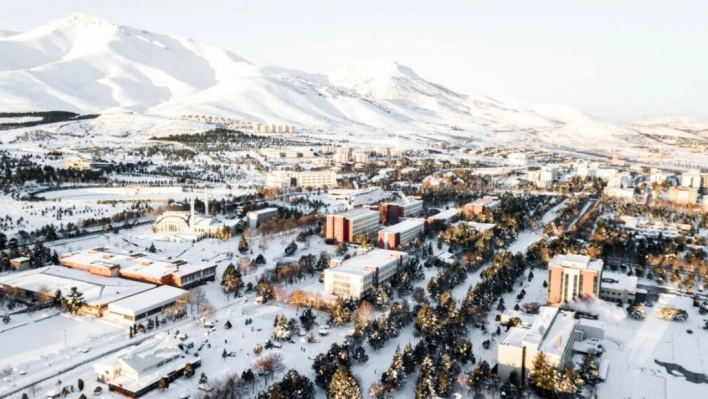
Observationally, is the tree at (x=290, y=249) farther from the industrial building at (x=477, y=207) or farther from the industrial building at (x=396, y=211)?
the industrial building at (x=477, y=207)

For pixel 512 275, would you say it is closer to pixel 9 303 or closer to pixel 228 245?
pixel 228 245

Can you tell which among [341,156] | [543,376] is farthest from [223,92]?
[543,376]

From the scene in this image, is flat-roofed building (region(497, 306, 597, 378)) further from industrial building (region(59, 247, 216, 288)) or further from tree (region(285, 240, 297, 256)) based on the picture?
tree (region(285, 240, 297, 256))

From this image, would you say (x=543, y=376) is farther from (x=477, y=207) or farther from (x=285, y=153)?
(x=285, y=153)

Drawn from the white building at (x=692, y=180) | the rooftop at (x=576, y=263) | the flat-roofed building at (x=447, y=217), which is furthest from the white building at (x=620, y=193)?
the rooftop at (x=576, y=263)

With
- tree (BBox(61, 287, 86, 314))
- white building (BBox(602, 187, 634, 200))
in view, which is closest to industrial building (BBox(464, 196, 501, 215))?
white building (BBox(602, 187, 634, 200))

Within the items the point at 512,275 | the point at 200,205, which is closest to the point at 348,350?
the point at 512,275
